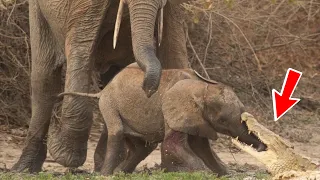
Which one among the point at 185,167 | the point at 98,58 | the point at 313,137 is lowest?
the point at 313,137

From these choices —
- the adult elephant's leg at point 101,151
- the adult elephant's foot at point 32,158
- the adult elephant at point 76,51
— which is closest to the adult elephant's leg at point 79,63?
the adult elephant at point 76,51

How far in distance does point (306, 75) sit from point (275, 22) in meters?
1.60

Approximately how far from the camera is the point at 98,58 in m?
8.20

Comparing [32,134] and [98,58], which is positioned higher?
[98,58]

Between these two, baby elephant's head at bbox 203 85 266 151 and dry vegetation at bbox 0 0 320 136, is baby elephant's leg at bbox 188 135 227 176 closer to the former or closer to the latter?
baby elephant's head at bbox 203 85 266 151

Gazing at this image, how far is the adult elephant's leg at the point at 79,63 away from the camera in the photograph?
770 centimetres

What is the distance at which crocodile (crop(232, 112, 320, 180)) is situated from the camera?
19.2 ft

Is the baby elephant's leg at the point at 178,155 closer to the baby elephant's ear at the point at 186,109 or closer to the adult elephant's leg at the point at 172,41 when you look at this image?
the baby elephant's ear at the point at 186,109

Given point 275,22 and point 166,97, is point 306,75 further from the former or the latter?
point 166,97

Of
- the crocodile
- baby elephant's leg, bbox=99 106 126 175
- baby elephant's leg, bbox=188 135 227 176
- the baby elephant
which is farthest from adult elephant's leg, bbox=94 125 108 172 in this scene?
the crocodile

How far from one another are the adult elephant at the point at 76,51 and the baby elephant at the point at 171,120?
11.9 inches

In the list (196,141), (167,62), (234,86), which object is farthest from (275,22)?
(196,141)

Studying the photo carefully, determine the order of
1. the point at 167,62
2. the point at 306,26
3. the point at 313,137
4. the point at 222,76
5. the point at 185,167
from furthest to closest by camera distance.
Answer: the point at 306,26, the point at 222,76, the point at 313,137, the point at 167,62, the point at 185,167

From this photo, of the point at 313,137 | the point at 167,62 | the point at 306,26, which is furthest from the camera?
the point at 306,26
